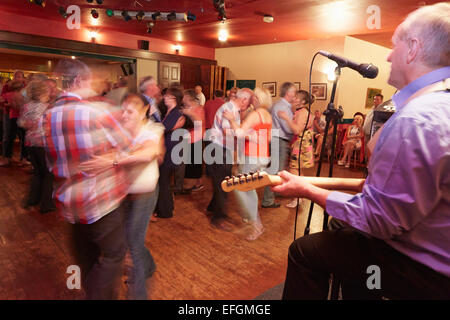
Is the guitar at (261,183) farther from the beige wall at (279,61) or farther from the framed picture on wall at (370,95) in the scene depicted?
the framed picture on wall at (370,95)

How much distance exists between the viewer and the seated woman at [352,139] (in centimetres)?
711

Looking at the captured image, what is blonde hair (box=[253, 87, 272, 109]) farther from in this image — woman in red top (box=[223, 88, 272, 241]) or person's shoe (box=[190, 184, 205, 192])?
person's shoe (box=[190, 184, 205, 192])

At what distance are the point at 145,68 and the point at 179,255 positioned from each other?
7.57 metres

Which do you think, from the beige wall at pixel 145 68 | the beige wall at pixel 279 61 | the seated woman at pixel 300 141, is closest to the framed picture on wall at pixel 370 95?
the beige wall at pixel 279 61

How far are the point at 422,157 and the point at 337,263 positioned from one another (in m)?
0.56

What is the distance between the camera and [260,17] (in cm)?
622

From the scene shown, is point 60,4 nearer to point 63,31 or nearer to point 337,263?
point 63,31

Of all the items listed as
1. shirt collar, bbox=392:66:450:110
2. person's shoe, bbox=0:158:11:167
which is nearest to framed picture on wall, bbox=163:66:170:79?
person's shoe, bbox=0:158:11:167

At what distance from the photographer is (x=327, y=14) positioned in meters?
5.74

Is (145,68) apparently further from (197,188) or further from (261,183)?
(261,183)

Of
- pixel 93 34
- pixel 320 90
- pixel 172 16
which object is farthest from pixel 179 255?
pixel 93 34

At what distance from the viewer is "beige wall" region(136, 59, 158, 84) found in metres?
8.84

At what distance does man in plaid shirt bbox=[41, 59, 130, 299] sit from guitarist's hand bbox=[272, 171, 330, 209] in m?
0.89
